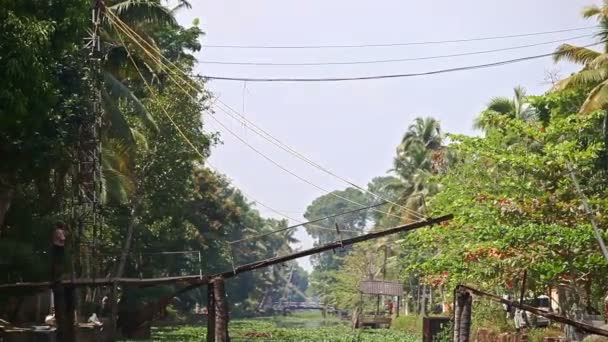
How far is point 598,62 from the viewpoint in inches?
883

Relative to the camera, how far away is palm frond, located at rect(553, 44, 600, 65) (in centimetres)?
2319

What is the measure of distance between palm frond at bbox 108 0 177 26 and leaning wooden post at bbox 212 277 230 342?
11344 mm

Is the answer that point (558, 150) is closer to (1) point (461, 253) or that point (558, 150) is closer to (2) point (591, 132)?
(1) point (461, 253)

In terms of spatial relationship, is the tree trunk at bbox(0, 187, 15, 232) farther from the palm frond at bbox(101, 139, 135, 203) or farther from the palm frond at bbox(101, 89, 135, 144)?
the palm frond at bbox(101, 139, 135, 203)

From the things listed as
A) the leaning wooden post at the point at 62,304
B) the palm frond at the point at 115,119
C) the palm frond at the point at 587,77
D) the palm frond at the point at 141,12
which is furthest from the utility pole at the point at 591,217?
the palm frond at the point at 141,12

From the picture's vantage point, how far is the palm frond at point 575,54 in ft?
76.1

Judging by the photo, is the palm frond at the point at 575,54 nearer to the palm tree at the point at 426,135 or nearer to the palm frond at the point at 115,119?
the palm frond at the point at 115,119

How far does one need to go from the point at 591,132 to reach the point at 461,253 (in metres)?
5.84

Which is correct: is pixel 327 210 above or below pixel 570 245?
above

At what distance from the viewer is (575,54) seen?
23.3m

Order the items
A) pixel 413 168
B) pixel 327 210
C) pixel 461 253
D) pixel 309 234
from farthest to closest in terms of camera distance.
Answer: pixel 327 210, pixel 309 234, pixel 413 168, pixel 461 253

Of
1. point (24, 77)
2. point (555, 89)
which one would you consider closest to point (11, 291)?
point (24, 77)

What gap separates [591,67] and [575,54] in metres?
0.80

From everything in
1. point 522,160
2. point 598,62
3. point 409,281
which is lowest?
point 409,281
